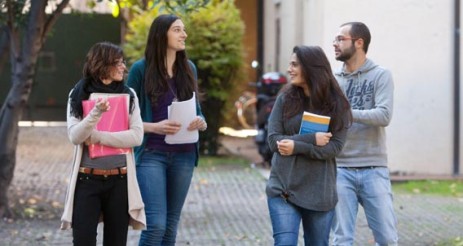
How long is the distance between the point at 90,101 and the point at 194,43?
11328 millimetres

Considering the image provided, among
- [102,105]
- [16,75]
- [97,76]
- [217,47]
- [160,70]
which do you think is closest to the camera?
[102,105]

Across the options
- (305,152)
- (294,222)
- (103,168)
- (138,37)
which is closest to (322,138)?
(305,152)

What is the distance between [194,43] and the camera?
56.9 ft

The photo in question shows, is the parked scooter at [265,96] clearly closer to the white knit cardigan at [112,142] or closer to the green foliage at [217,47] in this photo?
the green foliage at [217,47]

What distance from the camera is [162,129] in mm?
6395

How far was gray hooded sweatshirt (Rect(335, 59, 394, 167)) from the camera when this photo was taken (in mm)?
6828

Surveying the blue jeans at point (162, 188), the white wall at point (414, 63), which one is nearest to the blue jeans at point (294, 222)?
the blue jeans at point (162, 188)

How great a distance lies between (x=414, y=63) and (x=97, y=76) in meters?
8.82

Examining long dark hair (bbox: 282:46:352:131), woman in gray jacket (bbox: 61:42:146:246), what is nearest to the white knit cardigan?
woman in gray jacket (bbox: 61:42:146:246)

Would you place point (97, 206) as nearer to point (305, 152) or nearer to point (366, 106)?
point (305, 152)

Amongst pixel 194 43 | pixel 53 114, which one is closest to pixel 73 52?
pixel 53 114

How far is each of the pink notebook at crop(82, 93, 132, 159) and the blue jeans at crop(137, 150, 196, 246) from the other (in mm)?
324

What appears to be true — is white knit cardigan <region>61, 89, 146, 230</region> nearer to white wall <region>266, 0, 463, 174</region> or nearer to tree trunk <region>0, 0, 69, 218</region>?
tree trunk <region>0, 0, 69, 218</region>

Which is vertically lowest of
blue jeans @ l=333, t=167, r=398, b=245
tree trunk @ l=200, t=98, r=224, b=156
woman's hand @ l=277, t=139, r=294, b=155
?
tree trunk @ l=200, t=98, r=224, b=156
